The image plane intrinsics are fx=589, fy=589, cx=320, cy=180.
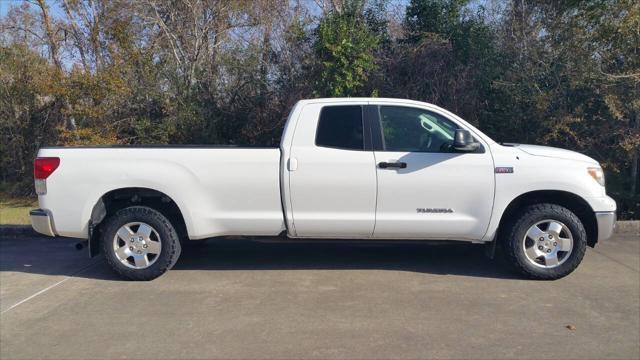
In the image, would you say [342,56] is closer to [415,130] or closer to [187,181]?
[415,130]

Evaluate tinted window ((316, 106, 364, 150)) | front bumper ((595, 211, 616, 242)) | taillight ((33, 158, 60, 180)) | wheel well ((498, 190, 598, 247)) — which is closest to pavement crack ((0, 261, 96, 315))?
taillight ((33, 158, 60, 180))

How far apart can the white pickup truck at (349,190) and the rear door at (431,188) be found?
0.01 metres

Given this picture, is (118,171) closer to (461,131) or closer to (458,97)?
(461,131)

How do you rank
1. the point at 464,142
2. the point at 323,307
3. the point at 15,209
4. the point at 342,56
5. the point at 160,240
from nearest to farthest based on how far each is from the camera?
1. the point at 323,307
2. the point at 464,142
3. the point at 160,240
4. the point at 342,56
5. the point at 15,209

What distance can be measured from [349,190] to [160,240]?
84.3 inches

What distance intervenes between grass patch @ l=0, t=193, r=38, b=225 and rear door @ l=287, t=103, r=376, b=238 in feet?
18.2

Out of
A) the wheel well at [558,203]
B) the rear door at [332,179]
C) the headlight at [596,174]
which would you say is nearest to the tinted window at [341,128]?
the rear door at [332,179]

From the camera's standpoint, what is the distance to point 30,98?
12.4m

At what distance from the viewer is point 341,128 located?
6.44 meters

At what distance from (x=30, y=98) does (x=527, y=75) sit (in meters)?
9.99

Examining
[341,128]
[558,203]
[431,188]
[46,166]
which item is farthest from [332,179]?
[46,166]

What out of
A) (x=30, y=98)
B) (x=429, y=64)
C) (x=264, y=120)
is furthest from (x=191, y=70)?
(x=429, y=64)

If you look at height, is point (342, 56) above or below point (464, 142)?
above

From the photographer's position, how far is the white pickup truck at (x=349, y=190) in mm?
6227
